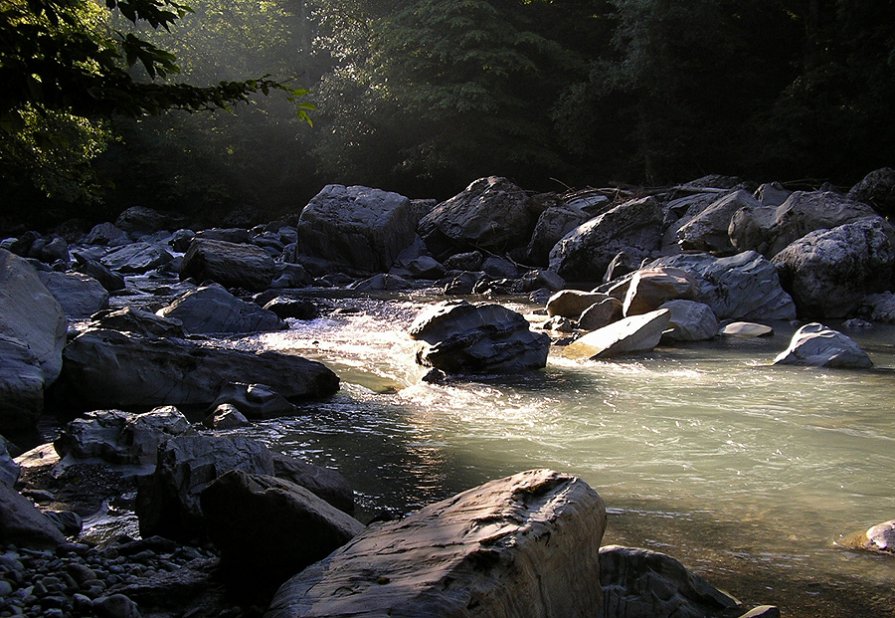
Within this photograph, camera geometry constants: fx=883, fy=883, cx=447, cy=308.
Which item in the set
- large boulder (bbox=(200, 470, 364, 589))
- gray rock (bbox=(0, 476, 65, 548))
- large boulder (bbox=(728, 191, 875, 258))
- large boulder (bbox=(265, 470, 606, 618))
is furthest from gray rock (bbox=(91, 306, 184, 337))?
large boulder (bbox=(728, 191, 875, 258))

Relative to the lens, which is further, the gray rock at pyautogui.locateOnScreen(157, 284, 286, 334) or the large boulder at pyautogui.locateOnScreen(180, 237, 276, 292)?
the large boulder at pyautogui.locateOnScreen(180, 237, 276, 292)

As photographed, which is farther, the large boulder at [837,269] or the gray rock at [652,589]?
the large boulder at [837,269]

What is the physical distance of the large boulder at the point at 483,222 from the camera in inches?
722

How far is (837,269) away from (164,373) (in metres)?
8.90

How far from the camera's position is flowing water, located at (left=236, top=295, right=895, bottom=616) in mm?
3967

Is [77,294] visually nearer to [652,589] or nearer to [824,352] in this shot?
[824,352]

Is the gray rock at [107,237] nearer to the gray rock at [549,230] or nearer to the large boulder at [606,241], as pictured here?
the gray rock at [549,230]

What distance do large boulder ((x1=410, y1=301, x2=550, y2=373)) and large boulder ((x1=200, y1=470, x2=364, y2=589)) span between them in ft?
15.7

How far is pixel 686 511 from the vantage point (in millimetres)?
4570

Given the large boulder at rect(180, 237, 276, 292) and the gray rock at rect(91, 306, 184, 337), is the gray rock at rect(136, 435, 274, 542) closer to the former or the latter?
the gray rock at rect(91, 306, 184, 337)

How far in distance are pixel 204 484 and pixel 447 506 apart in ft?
4.72

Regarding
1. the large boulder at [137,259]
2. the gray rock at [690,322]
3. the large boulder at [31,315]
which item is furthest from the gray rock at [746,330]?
the large boulder at [137,259]

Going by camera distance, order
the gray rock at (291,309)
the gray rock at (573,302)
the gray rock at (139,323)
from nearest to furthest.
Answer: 1. the gray rock at (139,323)
2. the gray rock at (573,302)
3. the gray rock at (291,309)

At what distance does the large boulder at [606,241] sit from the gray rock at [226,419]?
10115 mm
